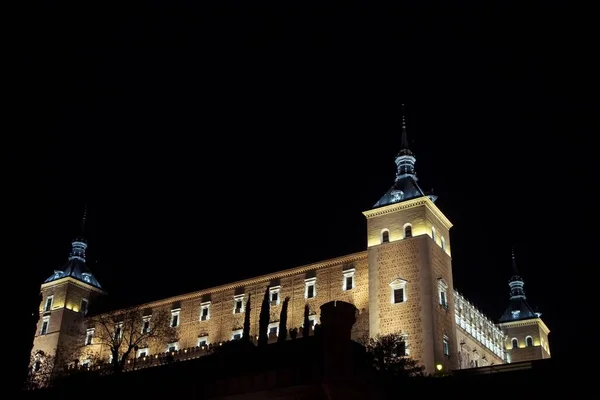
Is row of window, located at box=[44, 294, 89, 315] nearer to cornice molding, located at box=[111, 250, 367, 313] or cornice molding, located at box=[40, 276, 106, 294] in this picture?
cornice molding, located at box=[40, 276, 106, 294]

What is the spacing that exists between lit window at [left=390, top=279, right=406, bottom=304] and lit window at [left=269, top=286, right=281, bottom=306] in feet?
35.9

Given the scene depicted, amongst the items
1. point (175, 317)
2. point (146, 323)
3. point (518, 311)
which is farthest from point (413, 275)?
point (518, 311)

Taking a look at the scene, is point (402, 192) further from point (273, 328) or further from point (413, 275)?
point (273, 328)

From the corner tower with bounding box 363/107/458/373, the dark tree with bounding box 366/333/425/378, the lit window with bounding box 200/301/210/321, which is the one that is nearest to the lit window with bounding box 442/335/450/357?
the corner tower with bounding box 363/107/458/373

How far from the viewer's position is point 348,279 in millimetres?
51094

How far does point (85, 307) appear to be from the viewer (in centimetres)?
6850

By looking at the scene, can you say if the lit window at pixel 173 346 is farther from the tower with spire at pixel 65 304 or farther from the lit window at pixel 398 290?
the lit window at pixel 398 290

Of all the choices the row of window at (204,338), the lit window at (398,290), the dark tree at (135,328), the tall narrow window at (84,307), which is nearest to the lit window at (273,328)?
the row of window at (204,338)

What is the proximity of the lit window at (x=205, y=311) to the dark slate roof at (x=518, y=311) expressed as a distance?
3195 cm

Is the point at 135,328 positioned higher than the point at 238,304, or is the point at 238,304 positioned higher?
the point at 238,304

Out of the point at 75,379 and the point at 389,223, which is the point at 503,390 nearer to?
the point at 75,379

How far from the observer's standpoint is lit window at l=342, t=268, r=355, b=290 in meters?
50.7

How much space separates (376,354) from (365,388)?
49.3ft

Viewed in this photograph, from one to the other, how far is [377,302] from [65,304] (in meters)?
34.1
